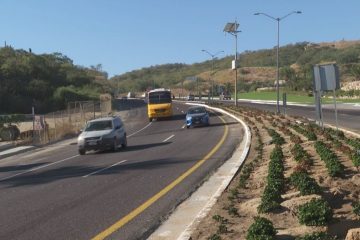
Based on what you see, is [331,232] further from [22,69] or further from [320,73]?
[22,69]

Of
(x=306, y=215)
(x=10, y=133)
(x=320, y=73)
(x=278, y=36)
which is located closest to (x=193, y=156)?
(x=320, y=73)

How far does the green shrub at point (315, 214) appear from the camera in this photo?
7641 mm

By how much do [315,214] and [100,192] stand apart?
6.51 meters

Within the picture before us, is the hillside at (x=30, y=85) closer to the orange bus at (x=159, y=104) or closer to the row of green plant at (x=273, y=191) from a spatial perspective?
the orange bus at (x=159, y=104)

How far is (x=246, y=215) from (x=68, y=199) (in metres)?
4.72

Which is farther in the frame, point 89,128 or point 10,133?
point 10,133

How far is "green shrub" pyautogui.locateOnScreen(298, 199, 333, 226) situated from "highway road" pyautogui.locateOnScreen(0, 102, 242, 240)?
7.90ft

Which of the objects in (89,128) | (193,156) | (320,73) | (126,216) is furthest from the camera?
(89,128)

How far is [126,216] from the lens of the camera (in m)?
10.0

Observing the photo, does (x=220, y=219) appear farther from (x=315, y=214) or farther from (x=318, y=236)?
(x=318, y=236)

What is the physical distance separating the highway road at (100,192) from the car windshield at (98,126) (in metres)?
2.87

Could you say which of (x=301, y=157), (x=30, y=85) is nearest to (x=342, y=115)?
(x=301, y=157)

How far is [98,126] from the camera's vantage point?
1029 inches

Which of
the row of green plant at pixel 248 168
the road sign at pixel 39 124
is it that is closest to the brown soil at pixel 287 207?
the row of green plant at pixel 248 168
